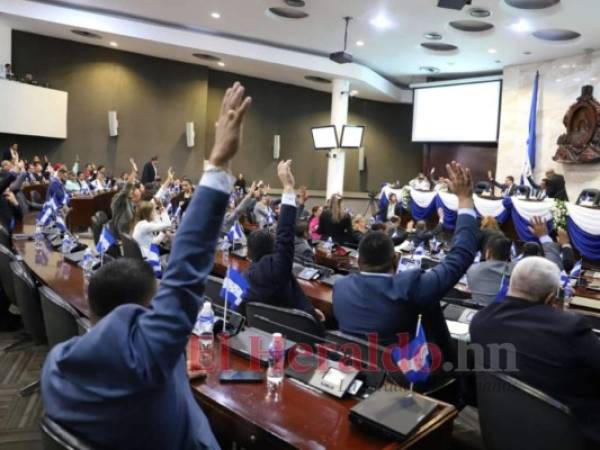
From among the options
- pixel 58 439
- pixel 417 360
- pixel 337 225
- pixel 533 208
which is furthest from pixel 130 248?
pixel 533 208

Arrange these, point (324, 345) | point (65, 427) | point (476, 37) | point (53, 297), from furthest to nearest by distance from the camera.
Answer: point (476, 37), point (53, 297), point (324, 345), point (65, 427)

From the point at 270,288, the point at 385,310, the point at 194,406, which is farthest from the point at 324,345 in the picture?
the point at 194,406

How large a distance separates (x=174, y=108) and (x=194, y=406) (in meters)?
14.2

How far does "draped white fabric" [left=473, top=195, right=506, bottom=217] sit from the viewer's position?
8547mm

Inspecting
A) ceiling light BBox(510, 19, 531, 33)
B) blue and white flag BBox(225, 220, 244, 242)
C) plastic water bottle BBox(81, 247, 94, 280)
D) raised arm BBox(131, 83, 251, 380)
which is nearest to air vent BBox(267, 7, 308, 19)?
ceiling light BBox(510, 19, 531, 33)

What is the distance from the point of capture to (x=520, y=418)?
1.70m

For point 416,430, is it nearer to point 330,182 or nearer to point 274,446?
point 274,446

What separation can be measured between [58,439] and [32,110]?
12.4m

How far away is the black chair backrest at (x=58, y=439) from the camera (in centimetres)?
107

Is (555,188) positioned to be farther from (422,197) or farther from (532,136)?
(532,136)

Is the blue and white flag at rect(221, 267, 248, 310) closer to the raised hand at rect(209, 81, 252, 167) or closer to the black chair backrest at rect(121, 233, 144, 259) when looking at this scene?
the raised hand at rect(209, 81, 252, 167)

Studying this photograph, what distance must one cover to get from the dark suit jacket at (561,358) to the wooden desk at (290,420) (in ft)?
1.58

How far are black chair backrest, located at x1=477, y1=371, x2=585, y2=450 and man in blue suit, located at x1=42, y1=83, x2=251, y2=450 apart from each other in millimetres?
1135

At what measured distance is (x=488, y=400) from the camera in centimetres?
186
